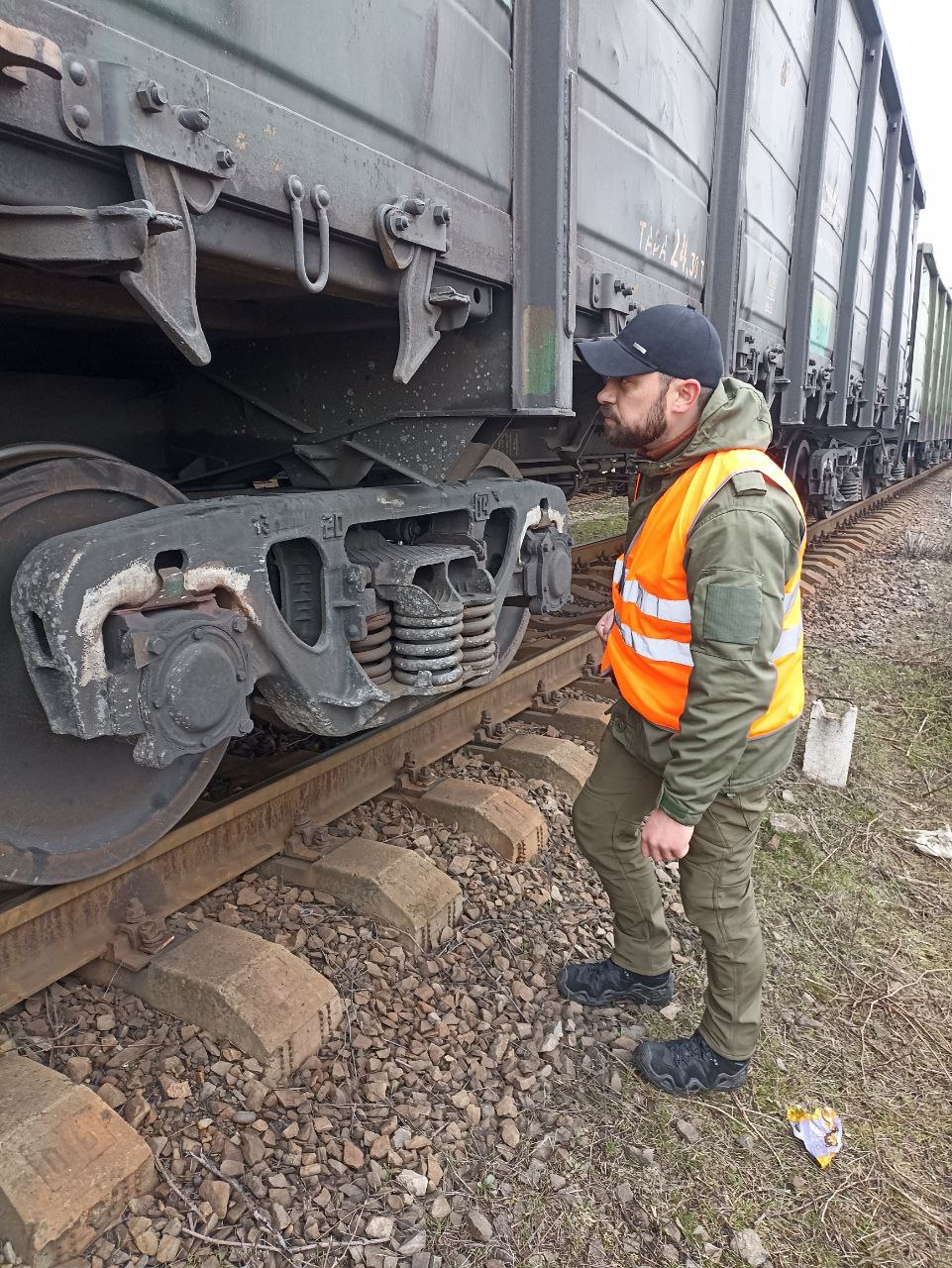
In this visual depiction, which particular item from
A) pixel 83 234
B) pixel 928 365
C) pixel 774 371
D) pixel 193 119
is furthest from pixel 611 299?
pixel 928 365

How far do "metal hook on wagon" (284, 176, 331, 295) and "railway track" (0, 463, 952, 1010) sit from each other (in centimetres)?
164

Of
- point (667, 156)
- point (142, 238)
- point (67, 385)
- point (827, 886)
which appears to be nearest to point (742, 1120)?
point (827, 886)

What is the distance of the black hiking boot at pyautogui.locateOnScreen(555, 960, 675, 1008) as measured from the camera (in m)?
2.71

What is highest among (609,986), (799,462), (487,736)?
(799,462)

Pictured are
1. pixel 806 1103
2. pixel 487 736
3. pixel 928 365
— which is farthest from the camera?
pixel 928 365

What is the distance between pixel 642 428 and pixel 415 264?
2.51 feet

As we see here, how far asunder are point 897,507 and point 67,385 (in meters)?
16.2

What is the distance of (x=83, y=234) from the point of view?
1.63m

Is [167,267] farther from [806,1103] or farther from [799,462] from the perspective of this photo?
[799,462]

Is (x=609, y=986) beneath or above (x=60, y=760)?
beneath

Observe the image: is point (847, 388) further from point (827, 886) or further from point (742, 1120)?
point (742, 1120)

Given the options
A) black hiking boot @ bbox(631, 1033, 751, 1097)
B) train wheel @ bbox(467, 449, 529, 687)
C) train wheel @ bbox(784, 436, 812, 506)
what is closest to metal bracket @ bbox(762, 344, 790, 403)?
train wheel @ bbox(467, 449, 529, 687)

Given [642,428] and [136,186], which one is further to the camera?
[642,428]

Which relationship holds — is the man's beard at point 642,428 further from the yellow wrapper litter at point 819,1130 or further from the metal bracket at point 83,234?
the yellow wrapper litter at point 819,1130
